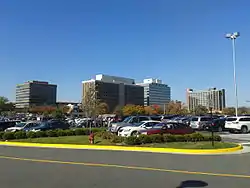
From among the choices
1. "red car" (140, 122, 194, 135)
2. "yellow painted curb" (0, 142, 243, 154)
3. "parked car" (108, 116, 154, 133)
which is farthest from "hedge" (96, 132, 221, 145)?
"parked car" (108, 116, 154, 133)

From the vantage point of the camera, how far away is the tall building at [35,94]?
148 meters

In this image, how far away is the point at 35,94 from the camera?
150 meters

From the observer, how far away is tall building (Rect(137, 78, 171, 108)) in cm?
15475

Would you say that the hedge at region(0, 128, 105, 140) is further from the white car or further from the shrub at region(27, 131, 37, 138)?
the white car

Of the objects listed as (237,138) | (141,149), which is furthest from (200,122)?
(141,149)

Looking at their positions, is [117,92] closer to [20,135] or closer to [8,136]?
[20,135]

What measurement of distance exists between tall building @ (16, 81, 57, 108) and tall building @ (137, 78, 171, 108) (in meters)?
45.0

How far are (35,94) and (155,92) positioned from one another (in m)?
56.4

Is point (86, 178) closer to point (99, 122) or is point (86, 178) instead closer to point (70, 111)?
point (99, 122)

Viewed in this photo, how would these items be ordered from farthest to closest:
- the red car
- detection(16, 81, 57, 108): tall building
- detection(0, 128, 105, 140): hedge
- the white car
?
detection(16, 81, 57, 108): tall building
detection(0, 128, 105, 140): hedge
the white car
the red car

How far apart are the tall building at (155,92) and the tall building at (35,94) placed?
148 feet

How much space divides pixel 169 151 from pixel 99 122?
3701cm

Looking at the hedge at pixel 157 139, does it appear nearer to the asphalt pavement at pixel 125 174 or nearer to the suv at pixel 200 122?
the asphalt pavement at pixel 125 174

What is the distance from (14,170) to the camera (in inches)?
447
